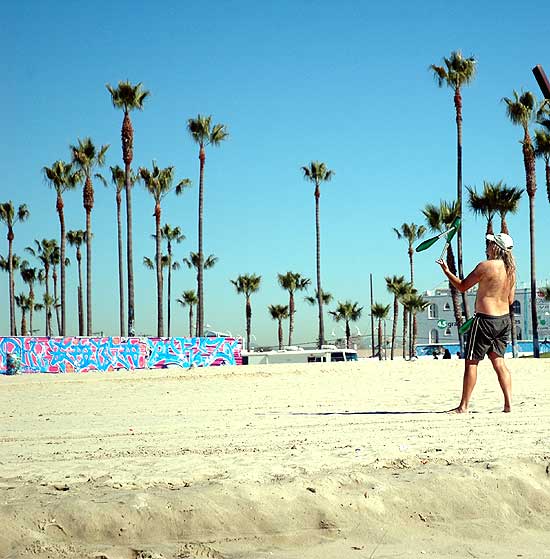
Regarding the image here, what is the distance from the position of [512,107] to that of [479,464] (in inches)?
1339

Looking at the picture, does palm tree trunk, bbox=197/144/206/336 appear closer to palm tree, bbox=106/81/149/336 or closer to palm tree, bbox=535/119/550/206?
palm tree, bbox=106/81/149/336

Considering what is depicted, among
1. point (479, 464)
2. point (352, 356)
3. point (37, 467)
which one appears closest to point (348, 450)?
point (479, 464)

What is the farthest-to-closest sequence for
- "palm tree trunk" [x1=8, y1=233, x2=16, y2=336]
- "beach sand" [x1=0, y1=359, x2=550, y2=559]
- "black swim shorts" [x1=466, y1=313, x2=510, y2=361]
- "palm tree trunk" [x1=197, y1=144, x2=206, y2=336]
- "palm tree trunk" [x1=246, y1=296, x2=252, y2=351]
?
1. "palm tree trunk" [x1=246, y1=296, x2=252, y2=351]
2. "palm tree trunk" [x1=8, y1=233, x2=16, y2=336]
3. "palm tree trunk" [x1=197, y1=144, x2=206, y2=336]
4. "black swim shorts" [x1=466, y1=313, x2=510, y2=361]
5. "beach sand" [x1=0, y1=359, x2=550, y2=559]

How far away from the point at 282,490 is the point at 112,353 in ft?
94.1

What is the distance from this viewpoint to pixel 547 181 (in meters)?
35.6

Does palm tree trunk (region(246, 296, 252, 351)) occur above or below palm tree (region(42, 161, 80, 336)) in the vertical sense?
below

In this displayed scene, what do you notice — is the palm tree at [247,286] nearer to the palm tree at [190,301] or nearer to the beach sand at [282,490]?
the palm tree at [190,301]

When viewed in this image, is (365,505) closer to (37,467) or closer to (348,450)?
(348,450)

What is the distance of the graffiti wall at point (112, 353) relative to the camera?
29.8 metres

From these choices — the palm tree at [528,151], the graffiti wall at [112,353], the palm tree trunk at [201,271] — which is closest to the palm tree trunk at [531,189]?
the palm tree at [528,151]

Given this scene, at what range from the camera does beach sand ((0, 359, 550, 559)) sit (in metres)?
3.85

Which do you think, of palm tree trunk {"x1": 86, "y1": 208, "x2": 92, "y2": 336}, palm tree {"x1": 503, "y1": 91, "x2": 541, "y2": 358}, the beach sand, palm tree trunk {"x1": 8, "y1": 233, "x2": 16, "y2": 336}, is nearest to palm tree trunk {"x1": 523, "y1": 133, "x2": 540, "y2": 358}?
palm tree {"x1": 503, "y1": 91, "x2": 541, "y2": 358}

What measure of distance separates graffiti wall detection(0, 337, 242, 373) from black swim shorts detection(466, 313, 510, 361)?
2435cm

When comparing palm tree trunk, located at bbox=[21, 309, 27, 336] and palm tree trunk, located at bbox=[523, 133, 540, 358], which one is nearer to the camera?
palm tree trunk, located at bbox=[523, 133, 540, 358]
